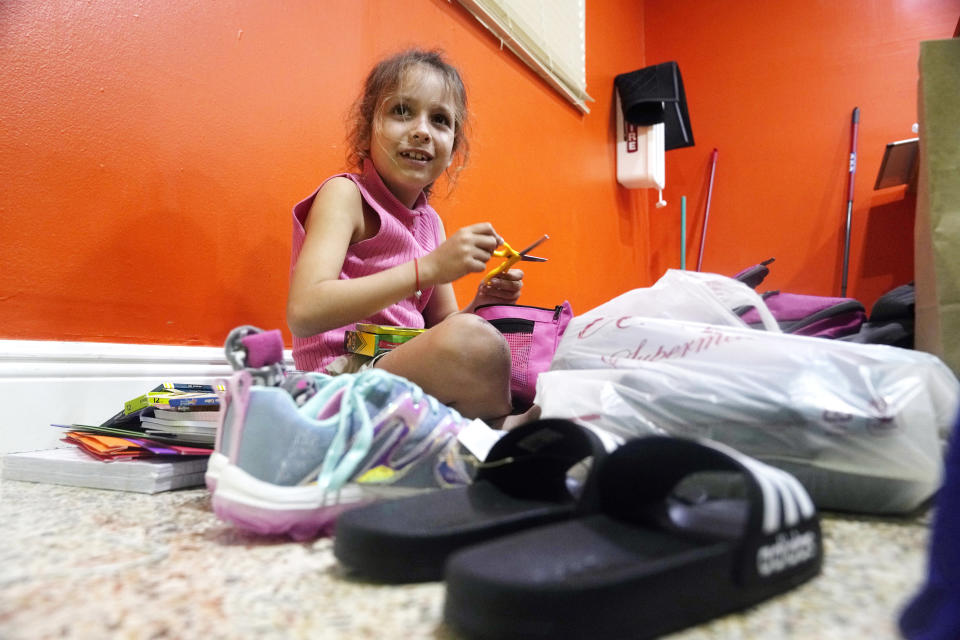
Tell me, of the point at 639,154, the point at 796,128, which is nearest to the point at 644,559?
the point at 639,154

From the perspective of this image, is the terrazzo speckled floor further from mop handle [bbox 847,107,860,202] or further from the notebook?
mop handle [bbox 847,107,860,202]

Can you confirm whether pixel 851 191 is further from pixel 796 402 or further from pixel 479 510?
pixel 479 510

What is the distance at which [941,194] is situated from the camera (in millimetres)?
694

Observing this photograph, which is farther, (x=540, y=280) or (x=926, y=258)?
(x=540, y=280)

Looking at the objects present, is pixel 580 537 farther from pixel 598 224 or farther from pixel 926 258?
pixel 598 224

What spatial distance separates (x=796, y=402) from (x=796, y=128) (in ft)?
8.08

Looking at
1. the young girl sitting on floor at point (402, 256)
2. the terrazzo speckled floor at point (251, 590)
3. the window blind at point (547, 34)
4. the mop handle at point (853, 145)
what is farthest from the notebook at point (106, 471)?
the mop handle at point (853, 145)

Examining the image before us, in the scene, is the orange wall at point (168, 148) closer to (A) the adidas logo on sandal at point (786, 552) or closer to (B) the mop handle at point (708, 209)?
(A) the adidas logo on sandal at point (786, 552)

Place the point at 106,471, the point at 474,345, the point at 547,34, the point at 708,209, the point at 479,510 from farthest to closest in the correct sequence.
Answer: the point at 708,209 < the point at 547,34 < the point at 474,345 < the point at 106,471 < the point at 479,510

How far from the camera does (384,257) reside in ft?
3.39

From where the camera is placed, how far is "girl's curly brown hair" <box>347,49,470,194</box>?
108cm

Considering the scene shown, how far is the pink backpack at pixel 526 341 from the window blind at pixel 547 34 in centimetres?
94

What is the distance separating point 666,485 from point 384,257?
2.41 ft

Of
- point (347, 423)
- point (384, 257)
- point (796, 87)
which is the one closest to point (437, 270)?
point (384, 257)
